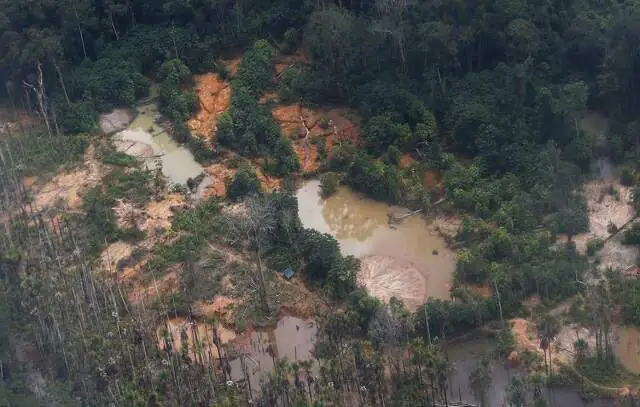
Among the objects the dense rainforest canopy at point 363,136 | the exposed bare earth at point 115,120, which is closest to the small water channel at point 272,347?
the dense rainforest canopy at point 363,136

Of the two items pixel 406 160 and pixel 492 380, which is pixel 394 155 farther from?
pixel 492 380

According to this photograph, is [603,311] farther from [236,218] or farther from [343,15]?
[343,15]

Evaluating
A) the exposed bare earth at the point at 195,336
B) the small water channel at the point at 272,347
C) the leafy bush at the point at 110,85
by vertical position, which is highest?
the leafy bush at the point at 110,85

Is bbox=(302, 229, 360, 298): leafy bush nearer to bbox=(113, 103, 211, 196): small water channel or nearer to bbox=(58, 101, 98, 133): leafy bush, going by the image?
bbox=(113, 103, 211, 196): small water channel

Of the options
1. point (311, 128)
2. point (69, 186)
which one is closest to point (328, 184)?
point (311, 128)

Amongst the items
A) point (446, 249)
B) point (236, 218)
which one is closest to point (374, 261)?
point (446, 249)

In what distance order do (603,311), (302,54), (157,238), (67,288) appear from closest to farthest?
(603,311) < (67,288) < (157,238) < (302,54)

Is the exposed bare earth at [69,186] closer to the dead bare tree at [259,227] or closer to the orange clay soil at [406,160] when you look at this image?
the dead bare tree at [259,227]
